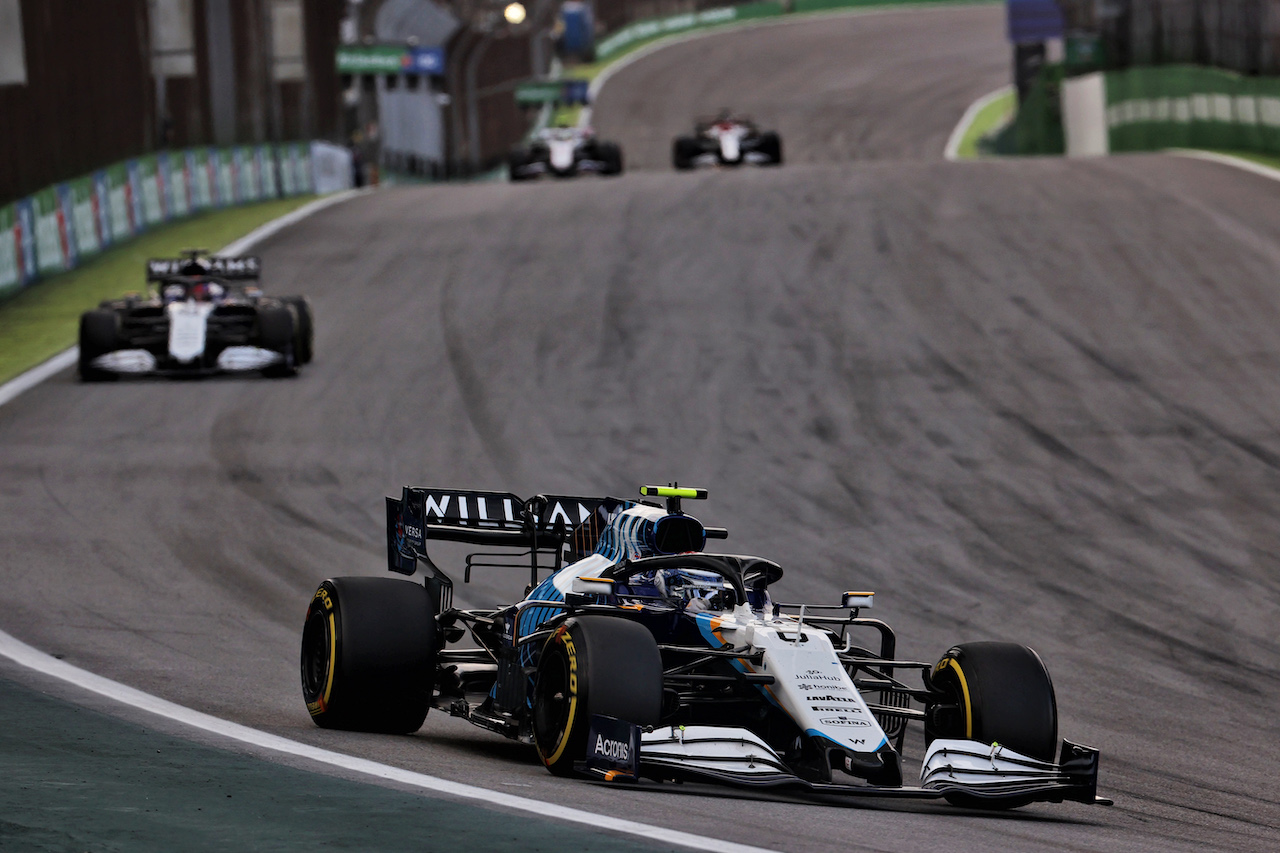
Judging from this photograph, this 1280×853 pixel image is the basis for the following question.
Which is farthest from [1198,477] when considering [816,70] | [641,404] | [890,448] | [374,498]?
[816,70]

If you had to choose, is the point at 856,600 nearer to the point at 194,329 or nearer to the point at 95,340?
the point at 194,329

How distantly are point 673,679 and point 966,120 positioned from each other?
54.6m

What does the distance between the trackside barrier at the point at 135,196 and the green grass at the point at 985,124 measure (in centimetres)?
2020

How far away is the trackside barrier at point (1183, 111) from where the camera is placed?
113 ft

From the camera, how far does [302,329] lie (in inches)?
904

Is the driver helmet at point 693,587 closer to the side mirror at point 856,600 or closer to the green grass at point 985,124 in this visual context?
the side mirror at point 856,600

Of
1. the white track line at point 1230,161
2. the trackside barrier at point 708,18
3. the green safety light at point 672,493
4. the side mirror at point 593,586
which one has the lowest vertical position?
the side mirror at point 593,586

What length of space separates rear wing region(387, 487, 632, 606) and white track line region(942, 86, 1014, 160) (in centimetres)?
4700

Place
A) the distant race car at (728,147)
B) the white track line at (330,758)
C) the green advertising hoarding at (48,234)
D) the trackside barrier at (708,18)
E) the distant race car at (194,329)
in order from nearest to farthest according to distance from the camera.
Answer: the white track line at (330,758) < the distant race car at (194,329) < the green advertising hoarding at (48,234) < the distant race car at (728,147) < the trackside barrier at (708,18)

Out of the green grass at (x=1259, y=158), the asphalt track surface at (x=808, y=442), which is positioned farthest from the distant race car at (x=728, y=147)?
the green grass at (x=1259, y=158)

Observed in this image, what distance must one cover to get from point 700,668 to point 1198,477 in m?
9.99

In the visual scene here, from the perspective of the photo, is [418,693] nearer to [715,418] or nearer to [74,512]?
[74,512]

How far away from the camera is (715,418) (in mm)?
19844

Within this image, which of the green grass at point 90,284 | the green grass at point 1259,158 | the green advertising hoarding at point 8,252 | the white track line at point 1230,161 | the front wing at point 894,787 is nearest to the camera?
the front wing at point 894,787
